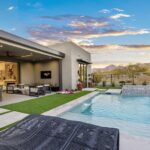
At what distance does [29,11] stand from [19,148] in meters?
10.9

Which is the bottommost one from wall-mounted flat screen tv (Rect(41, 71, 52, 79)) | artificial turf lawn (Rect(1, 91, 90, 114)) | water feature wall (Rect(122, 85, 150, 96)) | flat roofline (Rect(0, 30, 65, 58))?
artificial turf lawn (Rect(1, 91, 90, 114))

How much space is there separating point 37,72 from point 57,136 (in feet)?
44.5

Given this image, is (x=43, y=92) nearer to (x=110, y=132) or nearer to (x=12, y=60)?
(x=12, y=60)

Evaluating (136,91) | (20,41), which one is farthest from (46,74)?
(136,91)

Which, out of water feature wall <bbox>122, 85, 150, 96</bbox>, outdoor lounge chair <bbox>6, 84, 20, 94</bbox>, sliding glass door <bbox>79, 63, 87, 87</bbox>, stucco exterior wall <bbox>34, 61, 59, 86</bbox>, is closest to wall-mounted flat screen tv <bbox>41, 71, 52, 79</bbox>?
stucco exterior wall <bbox>34, 61, 59, 86</bbox>

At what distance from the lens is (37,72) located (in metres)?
15.8

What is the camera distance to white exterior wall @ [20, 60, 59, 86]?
1462 centimetres

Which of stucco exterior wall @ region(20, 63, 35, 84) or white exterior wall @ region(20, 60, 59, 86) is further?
stucco exterior wall @ region(20, 63, 35, 84)

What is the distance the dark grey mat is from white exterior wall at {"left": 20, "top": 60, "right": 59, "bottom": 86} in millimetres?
11356

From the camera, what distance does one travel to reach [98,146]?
95.3 inches

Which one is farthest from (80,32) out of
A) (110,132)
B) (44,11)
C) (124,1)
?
(110,132)

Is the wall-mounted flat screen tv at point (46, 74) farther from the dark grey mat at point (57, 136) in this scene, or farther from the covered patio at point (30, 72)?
the dark grey mat at point (57, 136)

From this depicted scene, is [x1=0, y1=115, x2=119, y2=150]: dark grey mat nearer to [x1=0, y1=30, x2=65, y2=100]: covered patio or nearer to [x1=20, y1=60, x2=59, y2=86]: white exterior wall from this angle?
[x1=0, y1=30, x2=65, y2=100]: covered patio

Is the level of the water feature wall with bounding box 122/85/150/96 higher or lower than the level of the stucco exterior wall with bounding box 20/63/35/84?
lower
